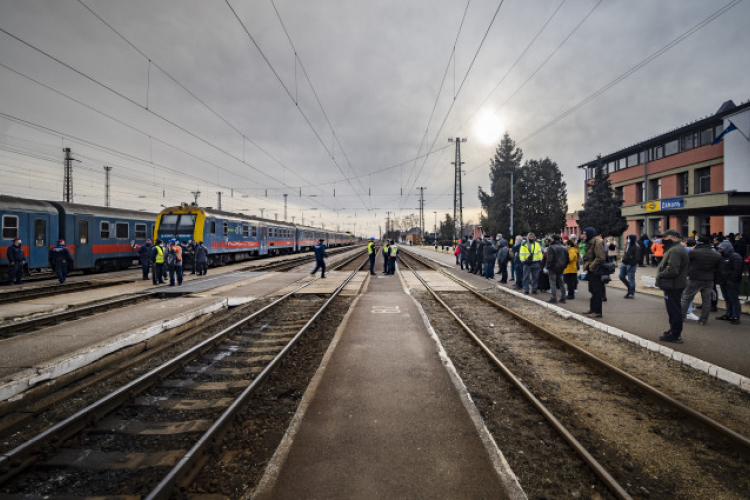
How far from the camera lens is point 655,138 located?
3650 centimetres

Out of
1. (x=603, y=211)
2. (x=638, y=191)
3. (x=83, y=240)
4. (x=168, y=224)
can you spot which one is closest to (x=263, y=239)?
(x=168, y=224)

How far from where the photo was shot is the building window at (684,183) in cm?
3331

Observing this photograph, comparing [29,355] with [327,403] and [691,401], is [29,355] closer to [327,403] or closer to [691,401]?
[327,403]

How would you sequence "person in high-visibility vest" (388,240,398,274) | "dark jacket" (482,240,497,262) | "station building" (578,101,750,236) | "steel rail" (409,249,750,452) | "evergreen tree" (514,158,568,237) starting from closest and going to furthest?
"steel rail" (409,249,750,452) → "station building" (578,101,750,236) → "dark jacket" (482,240,497,262) → "person in high-visibility vest" (388,240,398,274) → "evergreen tree" (514,158,568,237)

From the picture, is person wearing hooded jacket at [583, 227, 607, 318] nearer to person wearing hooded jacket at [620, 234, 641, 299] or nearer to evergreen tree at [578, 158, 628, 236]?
person wearing hooded jacket at [620, 234, 641, 299]

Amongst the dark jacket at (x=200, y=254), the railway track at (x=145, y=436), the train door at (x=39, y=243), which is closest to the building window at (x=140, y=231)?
the train door at (x=39, y=243)

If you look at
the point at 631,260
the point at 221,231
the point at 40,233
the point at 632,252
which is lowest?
the point at 631,260

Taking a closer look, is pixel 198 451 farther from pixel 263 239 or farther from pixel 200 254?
pixel 263 239

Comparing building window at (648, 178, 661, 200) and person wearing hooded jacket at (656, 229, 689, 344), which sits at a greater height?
building window at (648, 178, 661, 200)

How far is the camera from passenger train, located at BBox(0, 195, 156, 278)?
47.5ft

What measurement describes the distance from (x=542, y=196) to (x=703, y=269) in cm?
6249

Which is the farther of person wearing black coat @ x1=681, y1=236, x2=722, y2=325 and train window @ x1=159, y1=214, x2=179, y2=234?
train window @ x1=159, y1=214, x2=179, y2=234

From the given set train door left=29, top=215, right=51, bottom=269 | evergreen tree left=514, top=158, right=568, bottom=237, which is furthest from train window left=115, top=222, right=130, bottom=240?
evergreen tree left=514, top=158, right=568, bottom=237

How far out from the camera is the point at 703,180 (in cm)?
3225
